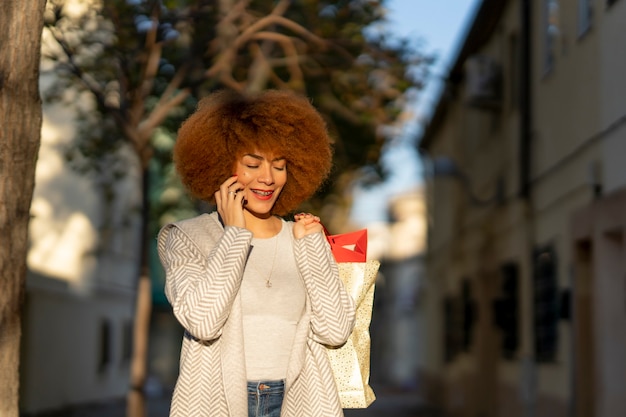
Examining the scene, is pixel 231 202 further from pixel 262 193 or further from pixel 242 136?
pixel 242 136

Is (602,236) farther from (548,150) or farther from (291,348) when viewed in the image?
(291,348)

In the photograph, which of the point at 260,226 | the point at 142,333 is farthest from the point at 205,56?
the point at 260,226

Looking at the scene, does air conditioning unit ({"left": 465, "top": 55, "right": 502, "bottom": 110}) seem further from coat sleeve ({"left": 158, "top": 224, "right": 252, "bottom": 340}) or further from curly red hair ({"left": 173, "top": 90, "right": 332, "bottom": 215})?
coat sleeve ({"left": 158, "top": 224, "right": 252, "bottom": 340})

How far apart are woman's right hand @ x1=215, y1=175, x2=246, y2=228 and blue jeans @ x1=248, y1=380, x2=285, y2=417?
563mm

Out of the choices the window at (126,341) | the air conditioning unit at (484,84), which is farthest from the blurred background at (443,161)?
the window at (126,341)

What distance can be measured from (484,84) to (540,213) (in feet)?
10.8

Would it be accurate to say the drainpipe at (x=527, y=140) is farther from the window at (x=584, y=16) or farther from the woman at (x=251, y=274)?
the woman at (x=251, y=274)

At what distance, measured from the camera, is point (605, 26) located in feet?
38.8

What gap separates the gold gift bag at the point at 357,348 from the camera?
510cm

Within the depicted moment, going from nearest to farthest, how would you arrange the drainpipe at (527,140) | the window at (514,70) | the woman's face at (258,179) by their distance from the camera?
the woman's face at (258,179) → the drainpipe at (527,140) → the window at (514,70)

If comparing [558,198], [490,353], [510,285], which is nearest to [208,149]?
[558,198]

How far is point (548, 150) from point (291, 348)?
36.4 ft

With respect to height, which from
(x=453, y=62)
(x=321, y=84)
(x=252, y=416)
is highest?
(x=453, y=62)

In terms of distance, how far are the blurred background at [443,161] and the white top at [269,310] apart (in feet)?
3.71
